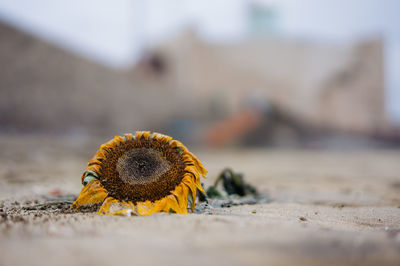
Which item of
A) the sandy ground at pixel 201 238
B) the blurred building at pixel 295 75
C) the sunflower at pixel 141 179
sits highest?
the blurred building at pixel 295 75

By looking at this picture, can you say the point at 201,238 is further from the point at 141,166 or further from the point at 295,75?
the point at 295,75

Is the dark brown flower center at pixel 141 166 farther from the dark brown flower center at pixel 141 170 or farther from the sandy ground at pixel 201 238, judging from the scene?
the sandy ground at pixel 201 238

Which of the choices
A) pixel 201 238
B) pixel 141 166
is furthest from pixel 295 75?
pixel 201 238

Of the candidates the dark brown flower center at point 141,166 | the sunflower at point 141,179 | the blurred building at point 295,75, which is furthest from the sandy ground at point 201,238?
the blurred building at point 295,75

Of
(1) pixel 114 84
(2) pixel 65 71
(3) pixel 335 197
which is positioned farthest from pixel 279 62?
(3) pixel 335 197

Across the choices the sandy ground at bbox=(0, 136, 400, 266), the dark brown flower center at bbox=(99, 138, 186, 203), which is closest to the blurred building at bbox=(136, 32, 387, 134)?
the dark brown flower center at bbox=(99, 138, 186, 203)

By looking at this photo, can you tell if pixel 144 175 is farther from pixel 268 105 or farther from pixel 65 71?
pixel 268 105

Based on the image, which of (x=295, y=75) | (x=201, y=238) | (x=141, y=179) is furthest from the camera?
(x=295, y=75)
